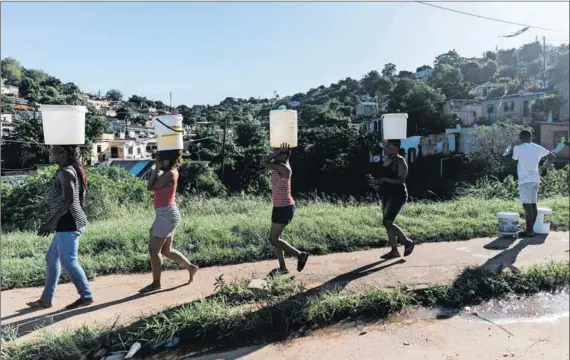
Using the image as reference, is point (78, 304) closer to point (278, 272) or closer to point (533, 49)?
point (278, 272)

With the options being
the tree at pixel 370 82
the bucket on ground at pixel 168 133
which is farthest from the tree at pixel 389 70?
the bucket on ground at pixel 168 133

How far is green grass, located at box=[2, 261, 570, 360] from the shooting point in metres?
3.17

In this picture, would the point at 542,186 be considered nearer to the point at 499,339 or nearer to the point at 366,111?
the point at 499,339

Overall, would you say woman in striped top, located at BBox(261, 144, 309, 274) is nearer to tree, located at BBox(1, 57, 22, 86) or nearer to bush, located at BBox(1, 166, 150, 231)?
bush, located at BBox(1, 166, 150, 231)

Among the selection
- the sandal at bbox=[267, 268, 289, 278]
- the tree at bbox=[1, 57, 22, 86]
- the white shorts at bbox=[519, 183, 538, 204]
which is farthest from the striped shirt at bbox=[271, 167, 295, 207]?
the tree at bbox=[1, 57, 22, 86]

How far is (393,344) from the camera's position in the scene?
3.27 meters

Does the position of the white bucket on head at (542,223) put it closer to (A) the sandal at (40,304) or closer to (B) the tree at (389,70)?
(A) the sandal at (40,304)

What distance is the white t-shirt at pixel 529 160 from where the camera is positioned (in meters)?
5.89

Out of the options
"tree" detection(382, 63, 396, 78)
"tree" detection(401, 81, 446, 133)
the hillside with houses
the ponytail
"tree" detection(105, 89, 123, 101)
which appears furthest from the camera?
"tree" detection(105, 89, 123, 101)

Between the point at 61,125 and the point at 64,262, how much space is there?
1194mm

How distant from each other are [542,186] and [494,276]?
765 centimetres

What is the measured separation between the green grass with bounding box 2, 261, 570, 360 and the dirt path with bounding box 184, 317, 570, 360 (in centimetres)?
22

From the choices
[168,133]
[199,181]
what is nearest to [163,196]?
[168,133]

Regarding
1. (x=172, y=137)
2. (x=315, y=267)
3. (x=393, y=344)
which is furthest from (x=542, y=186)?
(x=172, y=137)
